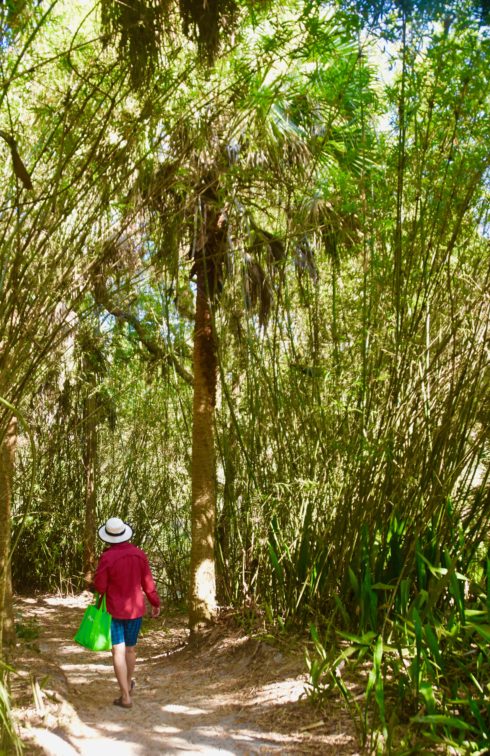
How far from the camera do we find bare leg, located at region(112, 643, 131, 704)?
3.56m

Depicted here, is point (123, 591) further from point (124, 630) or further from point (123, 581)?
point (124, 630)

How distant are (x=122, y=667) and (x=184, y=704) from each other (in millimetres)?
520

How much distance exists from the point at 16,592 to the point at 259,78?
20.1 ft

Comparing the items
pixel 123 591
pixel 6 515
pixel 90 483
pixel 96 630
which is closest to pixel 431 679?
pixel 123 591

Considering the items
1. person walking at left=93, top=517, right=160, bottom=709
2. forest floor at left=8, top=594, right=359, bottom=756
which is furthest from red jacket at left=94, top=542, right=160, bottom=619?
forest floor at left=8, top=594, right=359, bottom=756

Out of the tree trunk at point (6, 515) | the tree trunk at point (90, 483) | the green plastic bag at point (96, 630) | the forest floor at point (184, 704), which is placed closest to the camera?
the forest floor at point (184, 704)

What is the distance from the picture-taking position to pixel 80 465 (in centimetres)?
784

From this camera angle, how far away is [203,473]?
5254mm

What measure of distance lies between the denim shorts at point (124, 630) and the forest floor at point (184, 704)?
359mm

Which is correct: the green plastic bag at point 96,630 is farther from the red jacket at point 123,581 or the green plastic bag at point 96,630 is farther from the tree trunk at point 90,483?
the tree trunk at point 90,483

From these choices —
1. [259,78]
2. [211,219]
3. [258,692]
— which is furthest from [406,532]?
[211,219]

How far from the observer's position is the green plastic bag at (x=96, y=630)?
355cm

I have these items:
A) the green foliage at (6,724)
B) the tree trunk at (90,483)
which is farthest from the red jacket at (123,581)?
the tree trunk at (90,483)

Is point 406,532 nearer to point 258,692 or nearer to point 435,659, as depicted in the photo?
point 435,659
